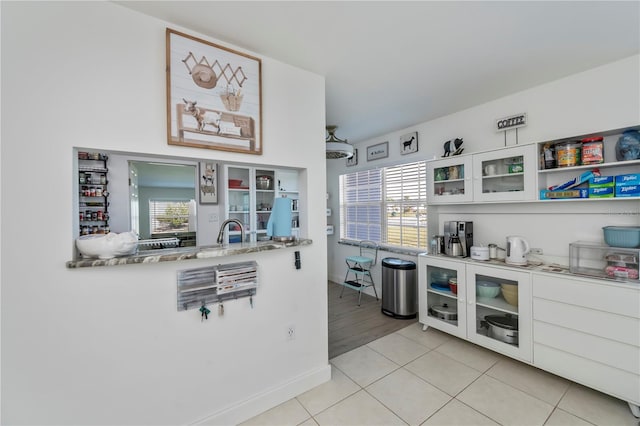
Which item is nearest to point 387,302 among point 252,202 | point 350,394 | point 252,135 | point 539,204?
point 350,394

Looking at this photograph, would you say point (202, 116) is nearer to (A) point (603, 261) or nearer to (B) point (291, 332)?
(B) point (291, 332)

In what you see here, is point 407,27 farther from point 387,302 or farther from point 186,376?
point 387,302

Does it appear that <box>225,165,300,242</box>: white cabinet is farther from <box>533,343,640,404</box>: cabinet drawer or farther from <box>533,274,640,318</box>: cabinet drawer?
<box>533,343,640,404</box>: cabinet drawer

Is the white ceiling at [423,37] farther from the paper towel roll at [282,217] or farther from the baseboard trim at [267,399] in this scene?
the baseboard trim at [267,399]

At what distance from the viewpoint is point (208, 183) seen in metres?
3.55

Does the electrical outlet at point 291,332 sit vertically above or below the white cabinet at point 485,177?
below

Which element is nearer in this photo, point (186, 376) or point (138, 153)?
point (138, 153)

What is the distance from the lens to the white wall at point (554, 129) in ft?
6.73

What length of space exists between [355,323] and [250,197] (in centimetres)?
232

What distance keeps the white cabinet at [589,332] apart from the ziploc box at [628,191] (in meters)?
0.66

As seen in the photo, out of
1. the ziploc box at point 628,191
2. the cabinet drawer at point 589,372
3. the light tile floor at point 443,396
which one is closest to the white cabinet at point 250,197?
the light tile floor at point 443,396

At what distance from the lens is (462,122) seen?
3.04 m

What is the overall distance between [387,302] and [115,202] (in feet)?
11.2

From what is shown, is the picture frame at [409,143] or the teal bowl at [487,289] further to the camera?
the picture frame at [409,143]
